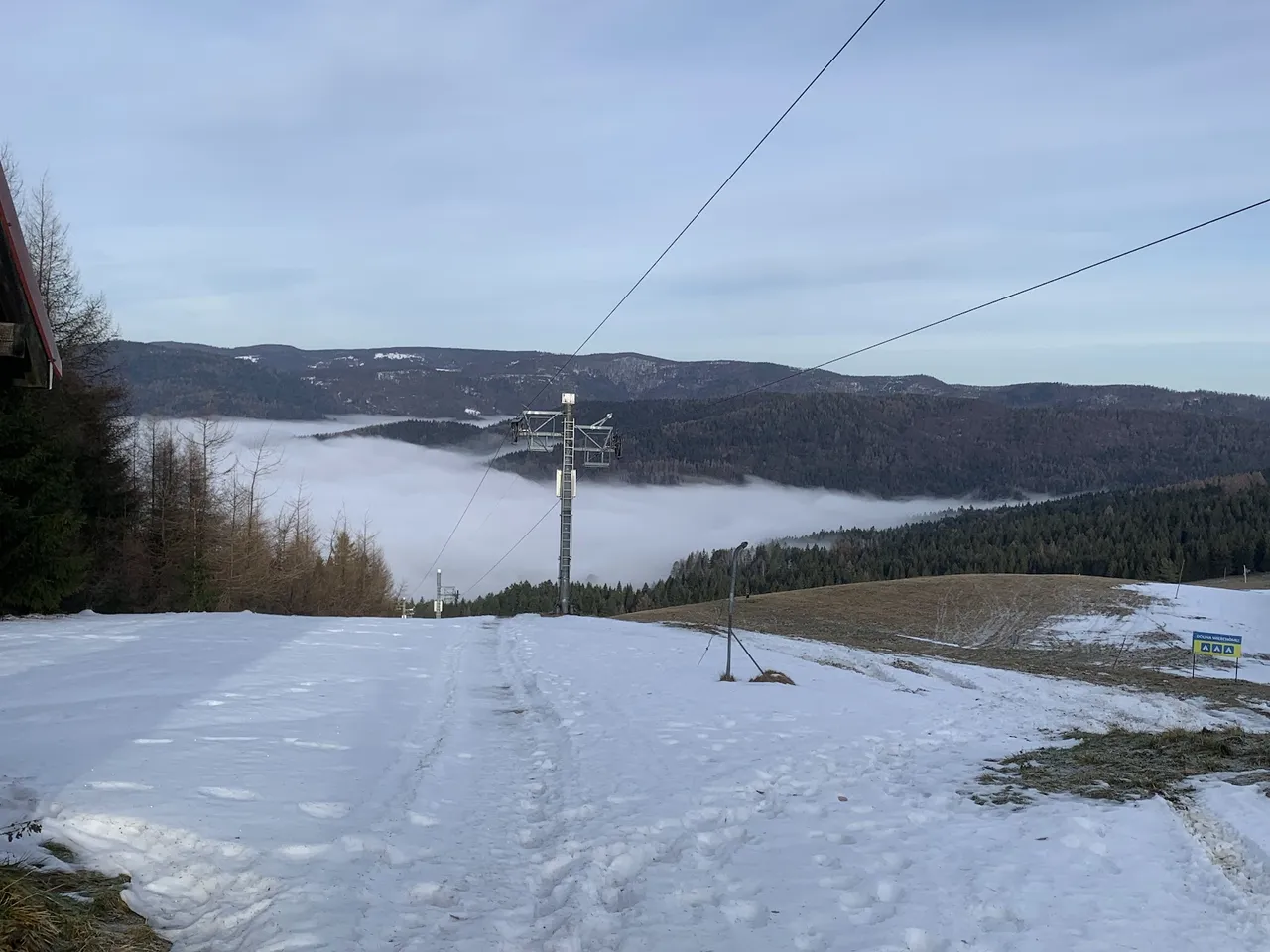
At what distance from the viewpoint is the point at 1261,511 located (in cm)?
11162

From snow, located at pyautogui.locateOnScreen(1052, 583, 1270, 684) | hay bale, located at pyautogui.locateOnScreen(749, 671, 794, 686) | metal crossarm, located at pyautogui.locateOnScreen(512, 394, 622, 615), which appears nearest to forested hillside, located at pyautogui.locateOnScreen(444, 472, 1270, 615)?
snow, located at pyautogui.locateOnScreen(1052, 583, 1270, 684)

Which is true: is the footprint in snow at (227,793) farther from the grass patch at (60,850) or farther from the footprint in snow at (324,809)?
the grass patch at (60,850)

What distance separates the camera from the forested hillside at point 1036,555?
99.4 metres

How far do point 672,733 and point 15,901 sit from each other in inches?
281

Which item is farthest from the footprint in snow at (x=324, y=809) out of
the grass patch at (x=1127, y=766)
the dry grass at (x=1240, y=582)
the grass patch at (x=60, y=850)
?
the dry grass at (x=1240, y=582)

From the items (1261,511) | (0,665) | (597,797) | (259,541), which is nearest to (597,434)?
(259,541)

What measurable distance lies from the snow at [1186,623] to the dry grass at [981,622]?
0.83m

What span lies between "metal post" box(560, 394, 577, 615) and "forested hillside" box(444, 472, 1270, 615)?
6045cm

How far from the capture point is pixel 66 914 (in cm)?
445

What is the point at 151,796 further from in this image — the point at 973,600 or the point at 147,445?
the point at 973,600

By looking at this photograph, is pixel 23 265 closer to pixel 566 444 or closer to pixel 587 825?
pixel 587 825

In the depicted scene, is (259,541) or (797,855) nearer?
(797,855)

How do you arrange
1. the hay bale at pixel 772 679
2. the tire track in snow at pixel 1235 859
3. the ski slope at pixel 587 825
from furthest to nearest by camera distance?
the hay bale at pixel 772 679, the ski slope at pixel 587 825, the tire track in snow at pixel 1235 859

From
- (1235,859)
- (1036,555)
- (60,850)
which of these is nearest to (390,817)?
(60,850)
